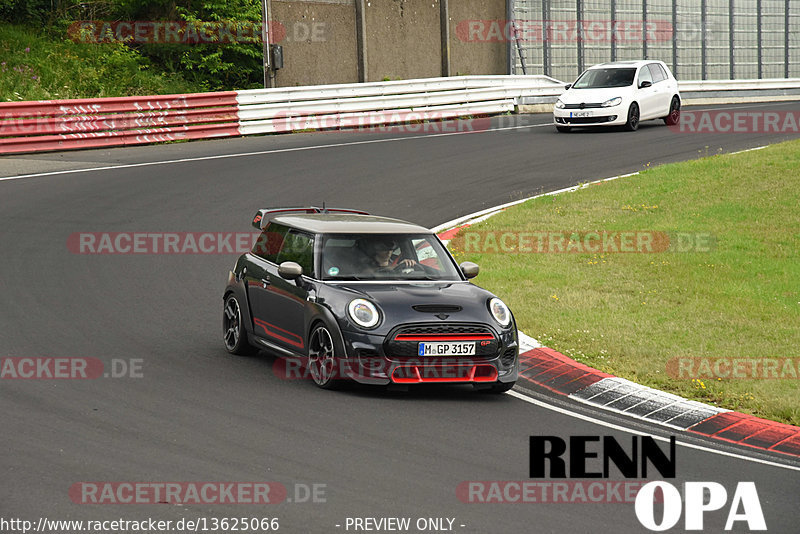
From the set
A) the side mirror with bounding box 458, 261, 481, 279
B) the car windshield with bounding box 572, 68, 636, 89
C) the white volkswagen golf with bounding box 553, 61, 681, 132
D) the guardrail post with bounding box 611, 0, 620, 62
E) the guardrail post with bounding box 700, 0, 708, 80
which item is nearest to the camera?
the side mirror with bounding box 458, 261, 481, 279

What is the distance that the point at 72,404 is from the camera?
8977mm

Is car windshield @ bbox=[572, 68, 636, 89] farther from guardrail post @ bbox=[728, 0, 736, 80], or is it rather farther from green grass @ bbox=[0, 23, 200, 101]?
guardrail post @ bbox=[728, 0, 736, 80]

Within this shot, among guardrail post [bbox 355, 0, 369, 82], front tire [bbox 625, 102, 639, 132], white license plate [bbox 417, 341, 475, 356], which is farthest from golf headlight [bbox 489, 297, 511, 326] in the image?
guardrail post [bbox 355, 0, 369, 82]

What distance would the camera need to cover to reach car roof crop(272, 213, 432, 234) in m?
10.7

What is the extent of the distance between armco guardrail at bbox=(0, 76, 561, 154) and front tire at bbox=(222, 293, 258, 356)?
521 inches

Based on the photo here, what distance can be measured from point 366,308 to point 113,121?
53.3ft

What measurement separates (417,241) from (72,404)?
3795mm

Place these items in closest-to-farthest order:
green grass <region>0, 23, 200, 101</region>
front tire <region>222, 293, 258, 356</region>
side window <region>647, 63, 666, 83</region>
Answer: front tire <region>222, 293, 258, 356</region>
green grass <region>0, 23, 200, 101</region>
side window <region>647, 63, 666, 83</region>

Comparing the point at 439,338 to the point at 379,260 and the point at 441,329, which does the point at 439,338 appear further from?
the point at 379,260

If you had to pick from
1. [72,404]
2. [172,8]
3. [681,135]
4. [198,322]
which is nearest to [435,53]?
[172,8]

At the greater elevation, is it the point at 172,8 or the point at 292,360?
the point at 172,8

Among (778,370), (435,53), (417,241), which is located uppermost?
(435,53)

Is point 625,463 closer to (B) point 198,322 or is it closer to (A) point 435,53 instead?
(B) point 198,322

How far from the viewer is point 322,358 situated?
384 inches
